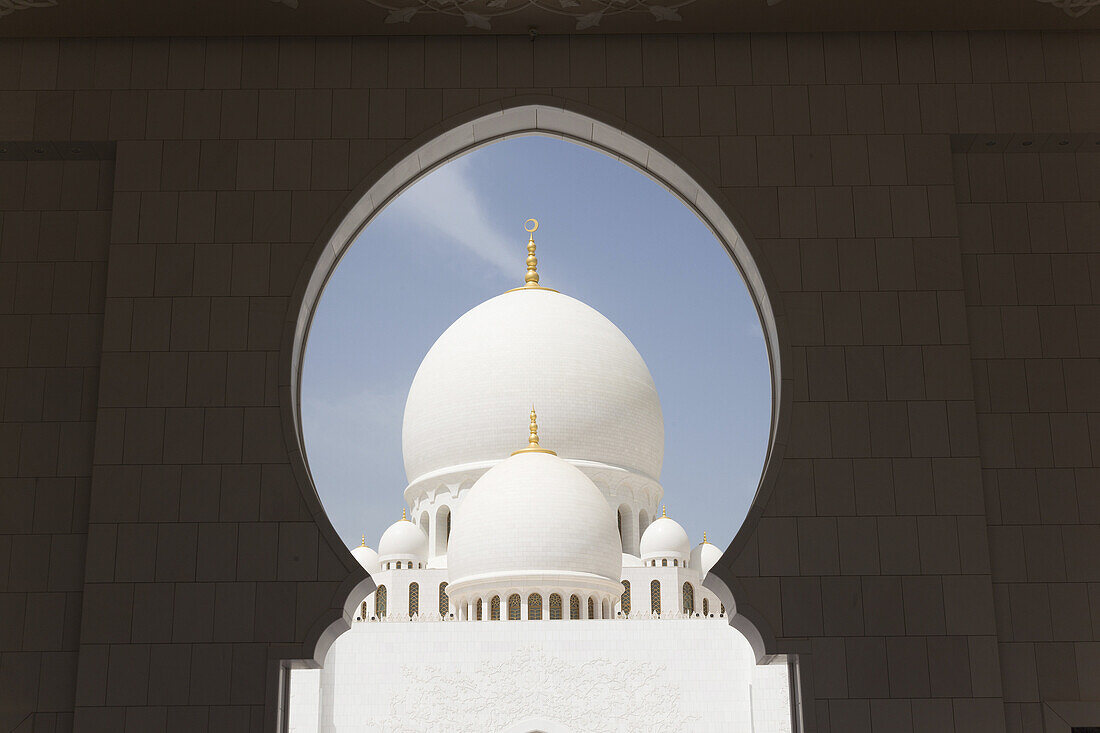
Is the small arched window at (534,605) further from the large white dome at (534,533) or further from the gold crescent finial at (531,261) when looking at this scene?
the gold crescent finial at (531,261)

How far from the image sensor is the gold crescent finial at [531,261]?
83.2 ft

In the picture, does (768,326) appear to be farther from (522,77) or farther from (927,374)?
(522,77)

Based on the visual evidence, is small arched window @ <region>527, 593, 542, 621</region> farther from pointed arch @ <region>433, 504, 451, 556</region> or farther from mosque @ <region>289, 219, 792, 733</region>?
pointed arch @ <region>433, 504, 451, 556</region>

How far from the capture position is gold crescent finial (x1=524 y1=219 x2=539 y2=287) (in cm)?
2536

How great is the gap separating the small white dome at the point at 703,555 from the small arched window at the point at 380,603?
236 inches

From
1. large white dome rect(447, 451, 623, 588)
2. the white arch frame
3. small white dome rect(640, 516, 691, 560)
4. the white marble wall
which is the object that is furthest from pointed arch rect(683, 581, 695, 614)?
the white arch frame

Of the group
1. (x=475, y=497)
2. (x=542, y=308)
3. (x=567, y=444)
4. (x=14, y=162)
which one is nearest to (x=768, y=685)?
(x=475, y=497)

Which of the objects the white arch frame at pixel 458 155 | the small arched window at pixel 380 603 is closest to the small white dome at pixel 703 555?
the small arched window at pixel 380 603

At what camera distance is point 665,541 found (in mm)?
21984

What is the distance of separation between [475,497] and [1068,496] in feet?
52.1

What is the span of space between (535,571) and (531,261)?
8.82m

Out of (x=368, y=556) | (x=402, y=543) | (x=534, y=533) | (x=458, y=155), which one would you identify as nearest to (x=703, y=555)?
(x=534, y=533)

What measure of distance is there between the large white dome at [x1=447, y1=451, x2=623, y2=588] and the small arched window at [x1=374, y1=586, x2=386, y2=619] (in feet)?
9.58

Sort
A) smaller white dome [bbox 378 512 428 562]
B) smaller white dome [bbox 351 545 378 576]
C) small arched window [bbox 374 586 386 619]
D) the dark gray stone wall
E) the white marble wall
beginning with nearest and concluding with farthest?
the dark gray stone wall < the white marble wall < small arched window [bbox 374 586 386 619] < smaller white dome [bbox 378 512 428 562] < smaller white dome [bbox 351 545 378 576]
